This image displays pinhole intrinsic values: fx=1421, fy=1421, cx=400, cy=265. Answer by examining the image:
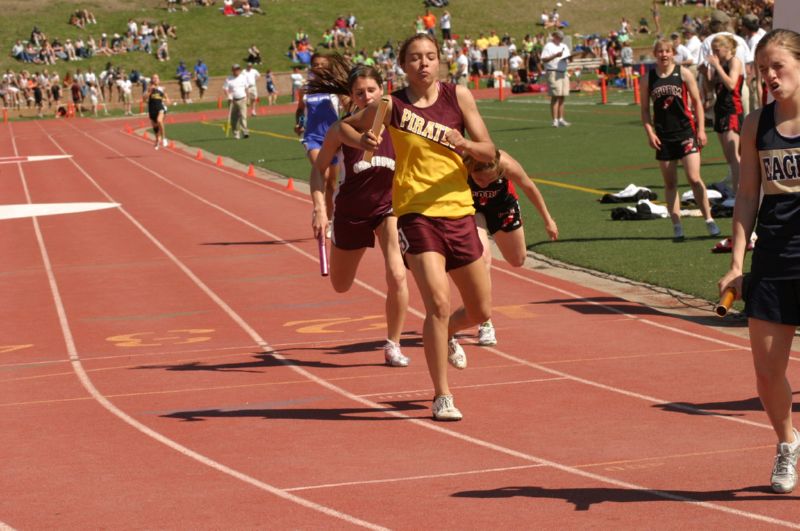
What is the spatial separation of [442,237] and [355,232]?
1903mm

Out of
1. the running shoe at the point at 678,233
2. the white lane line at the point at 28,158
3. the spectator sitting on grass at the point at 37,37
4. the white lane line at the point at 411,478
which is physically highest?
the spectator sitting on grass at the point at 37,37

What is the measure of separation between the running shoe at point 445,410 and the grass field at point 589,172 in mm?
4588

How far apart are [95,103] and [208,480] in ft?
188

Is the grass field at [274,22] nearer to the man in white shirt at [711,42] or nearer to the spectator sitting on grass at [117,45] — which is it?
the spectator sitting on grass at [117,45]

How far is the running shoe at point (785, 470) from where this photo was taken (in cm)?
616

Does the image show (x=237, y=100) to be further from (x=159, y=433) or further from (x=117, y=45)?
(x=117, y=45)

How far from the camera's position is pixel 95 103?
2458 inches

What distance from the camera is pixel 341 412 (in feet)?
28.7

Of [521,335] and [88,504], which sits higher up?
[88,504]

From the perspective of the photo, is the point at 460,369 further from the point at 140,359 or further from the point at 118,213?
the point at 118,213

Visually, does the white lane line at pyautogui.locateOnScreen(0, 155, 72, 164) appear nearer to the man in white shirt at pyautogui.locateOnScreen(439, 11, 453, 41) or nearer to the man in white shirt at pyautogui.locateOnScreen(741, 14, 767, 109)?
the man in white shirt at pyautogui.locateOnScreen(741, 14, 767, 109)

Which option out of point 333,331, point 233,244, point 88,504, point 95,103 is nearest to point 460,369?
point 333,331

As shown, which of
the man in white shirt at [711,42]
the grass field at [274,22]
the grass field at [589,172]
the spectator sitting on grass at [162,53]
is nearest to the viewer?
the grass field at [589,172]

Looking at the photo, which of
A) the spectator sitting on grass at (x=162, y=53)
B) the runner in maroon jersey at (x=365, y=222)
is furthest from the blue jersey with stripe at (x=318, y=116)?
the spectator sitting on grass at (x=162, y=53)
